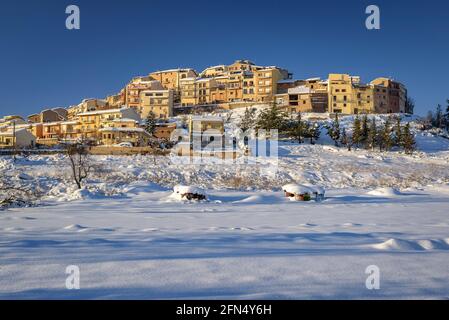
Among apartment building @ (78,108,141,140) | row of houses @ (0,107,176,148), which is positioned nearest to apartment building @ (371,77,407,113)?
row of houses @ (0,107,176,148)

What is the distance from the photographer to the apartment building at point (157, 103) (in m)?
76.4

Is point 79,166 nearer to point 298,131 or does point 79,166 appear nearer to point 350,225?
point 350,225

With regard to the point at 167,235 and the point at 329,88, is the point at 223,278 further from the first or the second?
the point at 329,88

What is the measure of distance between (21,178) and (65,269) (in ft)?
66.7

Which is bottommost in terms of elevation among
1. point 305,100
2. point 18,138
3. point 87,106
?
point 18,138

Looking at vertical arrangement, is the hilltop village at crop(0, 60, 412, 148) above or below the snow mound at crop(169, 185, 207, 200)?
above

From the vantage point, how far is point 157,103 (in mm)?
76875

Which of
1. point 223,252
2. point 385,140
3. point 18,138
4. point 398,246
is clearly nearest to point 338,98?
point 385,140

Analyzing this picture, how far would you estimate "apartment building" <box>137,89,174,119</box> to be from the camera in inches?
3007

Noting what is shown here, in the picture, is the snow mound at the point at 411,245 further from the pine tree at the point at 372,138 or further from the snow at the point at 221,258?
the pine tree at the point at 372,138

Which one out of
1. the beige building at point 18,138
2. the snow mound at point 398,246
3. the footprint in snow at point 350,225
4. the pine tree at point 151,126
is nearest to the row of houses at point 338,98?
the pine tree at point 151,126

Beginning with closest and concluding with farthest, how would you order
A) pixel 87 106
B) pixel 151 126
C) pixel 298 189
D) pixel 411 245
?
pixel 411 245
pixel 298 189
pixel 151 126
pixel 87 106

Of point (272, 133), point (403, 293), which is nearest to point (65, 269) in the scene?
point (403, 293)

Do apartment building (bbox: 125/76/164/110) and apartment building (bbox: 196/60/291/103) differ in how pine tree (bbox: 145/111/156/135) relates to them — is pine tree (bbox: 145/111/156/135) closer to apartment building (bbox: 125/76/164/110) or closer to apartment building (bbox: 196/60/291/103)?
apartment building (bbox: 196/60/291/103)
